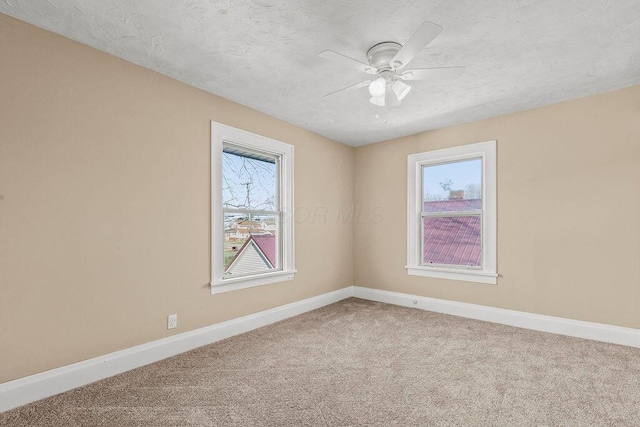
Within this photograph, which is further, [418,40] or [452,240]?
[452,240]

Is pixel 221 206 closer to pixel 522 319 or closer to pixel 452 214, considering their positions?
pixel 452 214

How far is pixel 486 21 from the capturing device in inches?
80.2

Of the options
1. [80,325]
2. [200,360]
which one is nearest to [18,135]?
[80,325]

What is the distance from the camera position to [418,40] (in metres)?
1.86

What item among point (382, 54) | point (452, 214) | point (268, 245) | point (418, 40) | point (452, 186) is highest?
point (382, 54)

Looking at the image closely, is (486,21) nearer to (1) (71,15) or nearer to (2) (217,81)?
(2) (217,81)

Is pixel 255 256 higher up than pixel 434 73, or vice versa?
pixel 434 73

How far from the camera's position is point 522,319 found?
354cm

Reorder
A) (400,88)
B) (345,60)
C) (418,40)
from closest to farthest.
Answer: (418,40)
(345,60)
(400,88)

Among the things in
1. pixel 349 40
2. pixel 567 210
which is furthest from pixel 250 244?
pixel 567 210

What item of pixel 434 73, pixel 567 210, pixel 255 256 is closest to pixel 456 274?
pixel 567 210

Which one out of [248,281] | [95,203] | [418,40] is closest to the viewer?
[418,40]

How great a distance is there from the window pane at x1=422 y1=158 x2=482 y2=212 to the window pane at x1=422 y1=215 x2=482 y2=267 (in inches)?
6.8

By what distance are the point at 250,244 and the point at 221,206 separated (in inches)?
25.5
